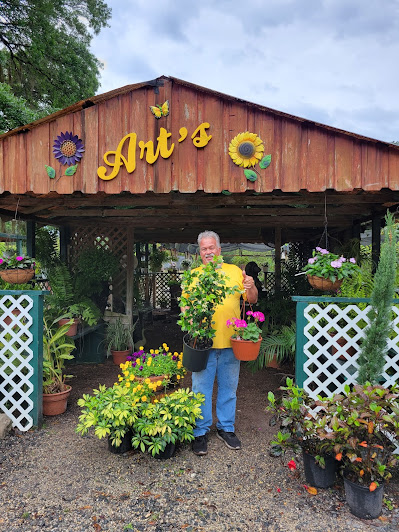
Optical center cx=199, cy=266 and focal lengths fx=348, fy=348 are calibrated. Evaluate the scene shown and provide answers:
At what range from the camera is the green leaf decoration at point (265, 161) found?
9.93 feet

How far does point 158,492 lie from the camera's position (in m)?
2.17

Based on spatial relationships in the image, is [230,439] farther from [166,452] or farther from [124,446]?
[124,446]

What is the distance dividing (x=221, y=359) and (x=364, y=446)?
1103mm

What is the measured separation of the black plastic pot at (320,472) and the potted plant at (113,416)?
1.20 metres

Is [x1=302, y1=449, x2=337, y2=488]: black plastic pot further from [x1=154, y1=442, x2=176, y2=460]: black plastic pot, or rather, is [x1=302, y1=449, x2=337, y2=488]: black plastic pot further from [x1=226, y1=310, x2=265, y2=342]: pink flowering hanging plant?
[x1=154, y1=442, x2=176, y2=460]: black plastic pot

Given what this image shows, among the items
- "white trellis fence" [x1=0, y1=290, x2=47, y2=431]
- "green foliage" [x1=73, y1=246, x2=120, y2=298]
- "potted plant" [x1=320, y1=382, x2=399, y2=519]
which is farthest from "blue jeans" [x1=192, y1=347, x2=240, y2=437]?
"green foliage" [x1=73, y1=246, x2=120, y2=298]

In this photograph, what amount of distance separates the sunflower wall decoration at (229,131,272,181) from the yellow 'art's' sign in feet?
0.81

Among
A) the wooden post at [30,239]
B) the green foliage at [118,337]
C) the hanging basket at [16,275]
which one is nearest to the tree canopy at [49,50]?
the wooden post at [30,239]

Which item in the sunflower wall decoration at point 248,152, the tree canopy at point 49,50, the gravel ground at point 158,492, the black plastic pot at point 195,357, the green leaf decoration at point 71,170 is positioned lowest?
the gravel ground at point 158,492

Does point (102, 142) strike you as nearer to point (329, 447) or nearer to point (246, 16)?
point (329, 447)

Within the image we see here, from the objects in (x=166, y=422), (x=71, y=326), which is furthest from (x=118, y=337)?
(x=166, y=422)

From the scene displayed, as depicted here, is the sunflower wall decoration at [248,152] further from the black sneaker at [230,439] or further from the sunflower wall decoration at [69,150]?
the black sneaker at [230,439]

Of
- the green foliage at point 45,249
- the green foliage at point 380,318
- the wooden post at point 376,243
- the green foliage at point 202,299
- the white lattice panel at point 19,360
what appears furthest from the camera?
the green foliage at point 45,249

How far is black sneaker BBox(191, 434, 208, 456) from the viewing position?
8.46ft
